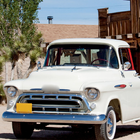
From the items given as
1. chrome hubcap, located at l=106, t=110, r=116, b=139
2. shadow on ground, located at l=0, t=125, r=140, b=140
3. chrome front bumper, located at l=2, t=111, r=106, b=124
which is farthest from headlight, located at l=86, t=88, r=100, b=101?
shadow on ground, located at l=0, t=125, r=140, b=140

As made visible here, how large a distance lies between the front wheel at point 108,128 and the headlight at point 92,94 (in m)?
0.35

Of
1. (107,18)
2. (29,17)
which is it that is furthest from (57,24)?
(107,18)

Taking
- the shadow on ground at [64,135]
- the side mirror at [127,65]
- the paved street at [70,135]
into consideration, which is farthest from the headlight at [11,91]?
the side mirror at [127,65]

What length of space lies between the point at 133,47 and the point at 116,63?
8.27 meters

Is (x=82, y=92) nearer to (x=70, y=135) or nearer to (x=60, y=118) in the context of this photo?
(x=60, y=118)

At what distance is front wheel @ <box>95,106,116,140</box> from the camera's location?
693 centimetres

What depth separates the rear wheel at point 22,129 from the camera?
7.62m

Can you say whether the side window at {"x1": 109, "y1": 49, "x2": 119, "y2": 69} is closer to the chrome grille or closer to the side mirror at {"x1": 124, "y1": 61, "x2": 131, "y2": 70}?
the side mirror at {"x1": 124, "y1": 61, "x2": 131, "y2": 70}

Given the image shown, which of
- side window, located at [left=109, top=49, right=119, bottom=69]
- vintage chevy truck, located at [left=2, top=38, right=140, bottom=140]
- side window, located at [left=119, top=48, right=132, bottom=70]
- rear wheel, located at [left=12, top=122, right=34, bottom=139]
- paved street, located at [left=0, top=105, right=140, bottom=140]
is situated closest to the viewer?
vintage chevy truck, located at [left=2, top=38, right=140, bottom=140]

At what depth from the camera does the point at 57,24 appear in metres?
41.5

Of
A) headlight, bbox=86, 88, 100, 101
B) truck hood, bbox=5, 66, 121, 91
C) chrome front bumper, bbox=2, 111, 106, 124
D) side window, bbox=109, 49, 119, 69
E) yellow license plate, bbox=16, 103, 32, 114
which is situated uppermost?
side window, bbox=109, 49, 119, 69

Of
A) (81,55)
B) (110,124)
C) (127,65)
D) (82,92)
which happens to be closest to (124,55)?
(127,65)

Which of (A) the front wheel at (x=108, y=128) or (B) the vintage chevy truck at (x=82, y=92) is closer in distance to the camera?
(B) the vintage chevy truck at (x=82, y=92)

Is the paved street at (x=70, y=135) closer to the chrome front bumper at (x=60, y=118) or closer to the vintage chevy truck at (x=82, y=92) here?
the vintage chevy truck at (x=82, y=92)
